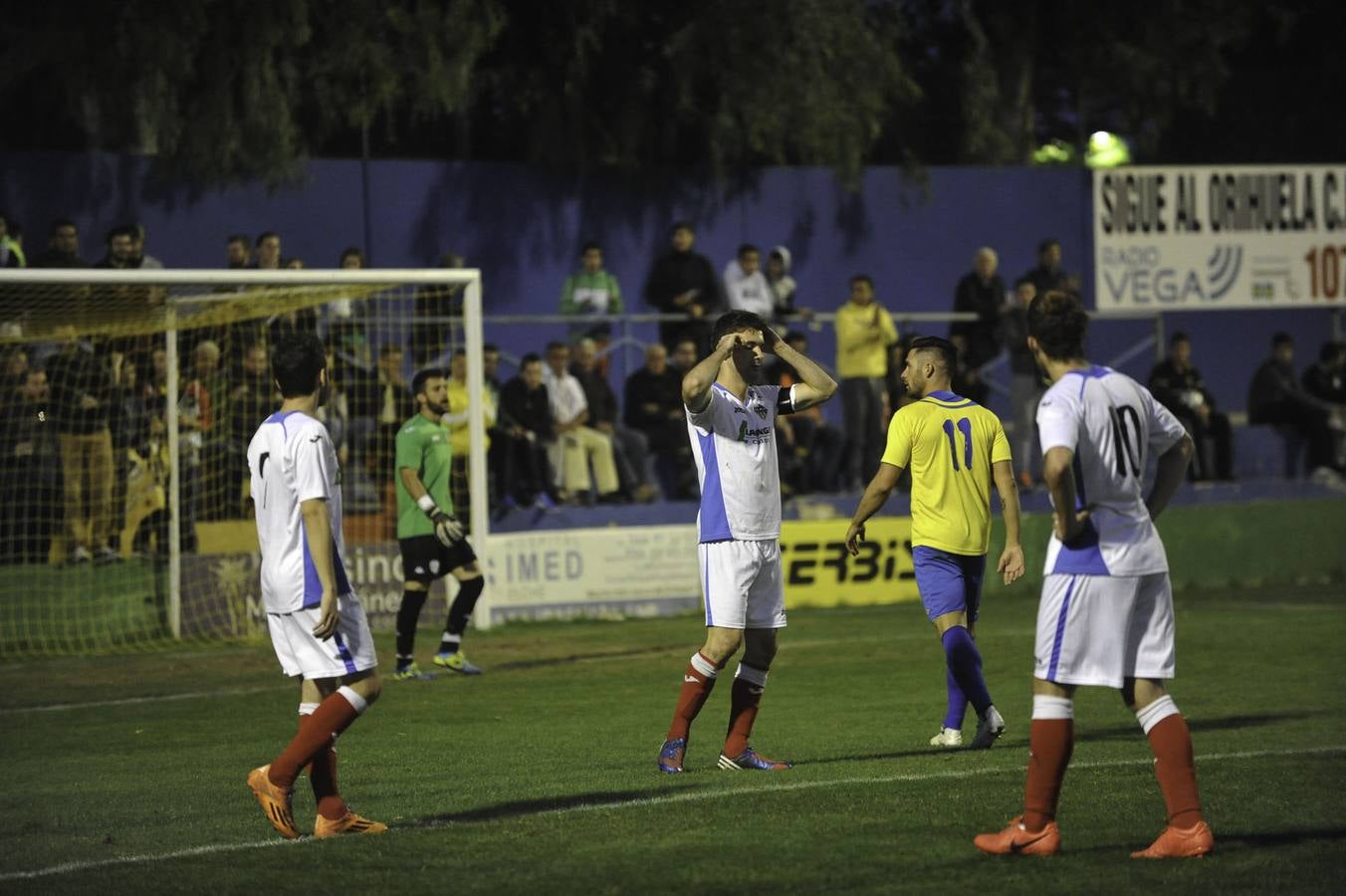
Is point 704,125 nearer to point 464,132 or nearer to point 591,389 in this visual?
point 464,132

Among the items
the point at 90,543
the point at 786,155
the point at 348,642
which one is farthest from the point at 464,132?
the point at 348,642

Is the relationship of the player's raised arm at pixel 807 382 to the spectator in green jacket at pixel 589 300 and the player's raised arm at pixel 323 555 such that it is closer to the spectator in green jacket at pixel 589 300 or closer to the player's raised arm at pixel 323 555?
the player's raised arm at pixel 323 555

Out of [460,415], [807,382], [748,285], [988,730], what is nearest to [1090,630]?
[807,382]

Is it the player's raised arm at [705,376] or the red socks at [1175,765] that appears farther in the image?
the player's raised arm at [705,376]

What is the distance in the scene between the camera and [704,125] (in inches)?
898

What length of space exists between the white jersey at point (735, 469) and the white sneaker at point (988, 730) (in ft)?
5.14

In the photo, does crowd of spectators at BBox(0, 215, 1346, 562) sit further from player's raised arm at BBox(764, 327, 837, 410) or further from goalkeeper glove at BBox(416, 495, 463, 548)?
player's raised arm at BBox(764, 327, 837, 410)

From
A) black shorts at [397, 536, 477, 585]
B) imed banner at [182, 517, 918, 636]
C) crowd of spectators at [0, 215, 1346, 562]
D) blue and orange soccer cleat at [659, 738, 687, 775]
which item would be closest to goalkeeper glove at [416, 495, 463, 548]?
black shorts at [397, 536, 477, 585]

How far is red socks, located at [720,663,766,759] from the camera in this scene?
9.22 metres

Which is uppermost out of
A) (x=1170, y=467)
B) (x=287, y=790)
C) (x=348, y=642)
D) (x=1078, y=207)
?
(x=1078, y=207)

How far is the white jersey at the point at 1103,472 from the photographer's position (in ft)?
22.3

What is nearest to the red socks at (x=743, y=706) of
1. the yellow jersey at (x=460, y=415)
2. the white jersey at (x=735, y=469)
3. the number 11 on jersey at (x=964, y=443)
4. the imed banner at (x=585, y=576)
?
the white jersey at (x=735, y=469)

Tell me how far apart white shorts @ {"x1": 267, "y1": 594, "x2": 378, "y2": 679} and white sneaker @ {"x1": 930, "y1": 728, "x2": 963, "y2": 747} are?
3.57 m

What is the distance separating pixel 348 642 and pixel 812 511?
12.9 meters
